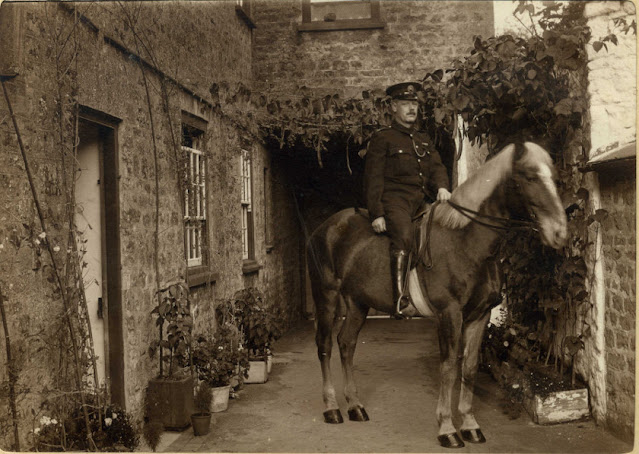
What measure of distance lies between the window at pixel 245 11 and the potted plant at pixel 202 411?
5.69 metres

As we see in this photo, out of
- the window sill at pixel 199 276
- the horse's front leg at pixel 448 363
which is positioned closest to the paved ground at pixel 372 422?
the horse's front leg at pixel 448 363

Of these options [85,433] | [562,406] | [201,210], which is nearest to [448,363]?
[562,406]

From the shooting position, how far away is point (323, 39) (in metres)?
11.5

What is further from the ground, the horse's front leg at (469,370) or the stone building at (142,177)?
the stone building at (142,177)

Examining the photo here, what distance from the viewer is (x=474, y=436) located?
5734mm

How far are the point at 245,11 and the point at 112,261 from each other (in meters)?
6.10

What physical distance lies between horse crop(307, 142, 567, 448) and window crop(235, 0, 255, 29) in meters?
4.94

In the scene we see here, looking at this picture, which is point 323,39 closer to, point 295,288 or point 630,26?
point 295,288

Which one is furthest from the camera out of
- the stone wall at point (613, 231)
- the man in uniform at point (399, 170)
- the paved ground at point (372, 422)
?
the man in uniform at point (399, 170)

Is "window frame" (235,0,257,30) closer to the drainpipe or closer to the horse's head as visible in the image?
the drainpipe

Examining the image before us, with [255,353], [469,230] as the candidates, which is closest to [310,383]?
[255,353]

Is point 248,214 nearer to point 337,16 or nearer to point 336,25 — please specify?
point 336,25

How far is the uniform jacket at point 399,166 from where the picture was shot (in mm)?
6223

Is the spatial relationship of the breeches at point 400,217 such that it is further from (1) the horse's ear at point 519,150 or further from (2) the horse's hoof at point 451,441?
(2) the horse's hoof at point 451,441
